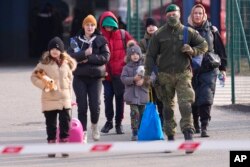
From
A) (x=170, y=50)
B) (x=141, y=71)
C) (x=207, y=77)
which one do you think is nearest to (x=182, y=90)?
(x=170, y=50)

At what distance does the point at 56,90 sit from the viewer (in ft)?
37.7

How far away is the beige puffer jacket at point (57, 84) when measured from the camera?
452 inches

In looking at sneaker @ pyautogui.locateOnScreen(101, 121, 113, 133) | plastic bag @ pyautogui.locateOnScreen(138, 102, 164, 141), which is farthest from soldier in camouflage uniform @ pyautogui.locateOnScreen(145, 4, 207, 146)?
sneaker @ pyautogui.locateOnScreen(101, 121, 113, 133)

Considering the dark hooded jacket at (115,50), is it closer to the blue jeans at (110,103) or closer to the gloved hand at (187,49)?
the blue jeans at (110,103)

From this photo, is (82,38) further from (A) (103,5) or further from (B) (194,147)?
(A) (103,5)

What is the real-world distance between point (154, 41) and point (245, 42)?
5956 millimetres

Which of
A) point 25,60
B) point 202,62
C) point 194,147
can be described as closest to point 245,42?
point 202,62

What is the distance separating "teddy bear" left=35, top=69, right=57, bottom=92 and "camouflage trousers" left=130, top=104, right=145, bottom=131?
5.92ft

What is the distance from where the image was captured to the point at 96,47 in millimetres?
12688

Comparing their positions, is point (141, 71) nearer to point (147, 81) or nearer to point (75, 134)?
point (147, 81)

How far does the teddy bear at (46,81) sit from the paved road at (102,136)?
0.82 meters

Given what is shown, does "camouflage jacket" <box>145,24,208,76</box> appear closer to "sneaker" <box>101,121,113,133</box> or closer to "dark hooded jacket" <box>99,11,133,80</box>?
"dark hooded jacket" <box>99,11,133,80</box>

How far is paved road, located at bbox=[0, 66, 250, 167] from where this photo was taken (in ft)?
36.5

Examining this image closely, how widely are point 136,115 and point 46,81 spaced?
2.01m
